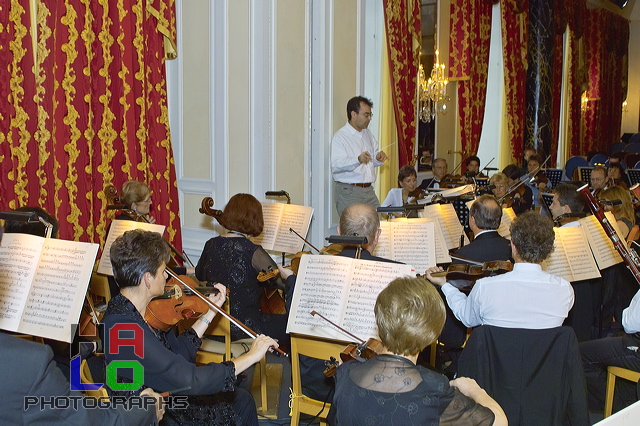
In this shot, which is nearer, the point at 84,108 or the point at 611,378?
the point at 611,378

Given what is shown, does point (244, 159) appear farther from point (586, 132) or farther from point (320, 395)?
point (586, 132)

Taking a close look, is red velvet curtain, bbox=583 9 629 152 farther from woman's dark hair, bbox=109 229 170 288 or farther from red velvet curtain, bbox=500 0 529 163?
woman's dark hair, bbox=109 229 170 288

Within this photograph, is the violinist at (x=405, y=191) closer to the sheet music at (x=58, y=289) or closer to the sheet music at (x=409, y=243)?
the sheet music at (x=409, y=243)

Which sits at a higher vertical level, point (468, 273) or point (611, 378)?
point (468, 273)

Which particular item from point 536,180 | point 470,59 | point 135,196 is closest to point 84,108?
point 135,196

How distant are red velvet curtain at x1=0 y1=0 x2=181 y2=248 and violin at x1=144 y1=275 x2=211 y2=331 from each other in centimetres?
185

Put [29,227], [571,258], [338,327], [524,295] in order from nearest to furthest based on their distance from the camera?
[338,327], [524,295], [29,227], [571,258]

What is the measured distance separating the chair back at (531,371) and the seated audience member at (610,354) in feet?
1.86

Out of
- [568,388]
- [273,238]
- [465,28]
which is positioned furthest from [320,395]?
[465,28]

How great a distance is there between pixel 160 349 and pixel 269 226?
2.20 metres

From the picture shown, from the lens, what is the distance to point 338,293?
7.75 ft

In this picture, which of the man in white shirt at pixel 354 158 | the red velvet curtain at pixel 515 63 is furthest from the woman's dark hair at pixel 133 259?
the red velvet curtain at pixel 515 63

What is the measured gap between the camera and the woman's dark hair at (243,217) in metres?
3.30

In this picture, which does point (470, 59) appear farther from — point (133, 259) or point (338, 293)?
point (133, 259)
